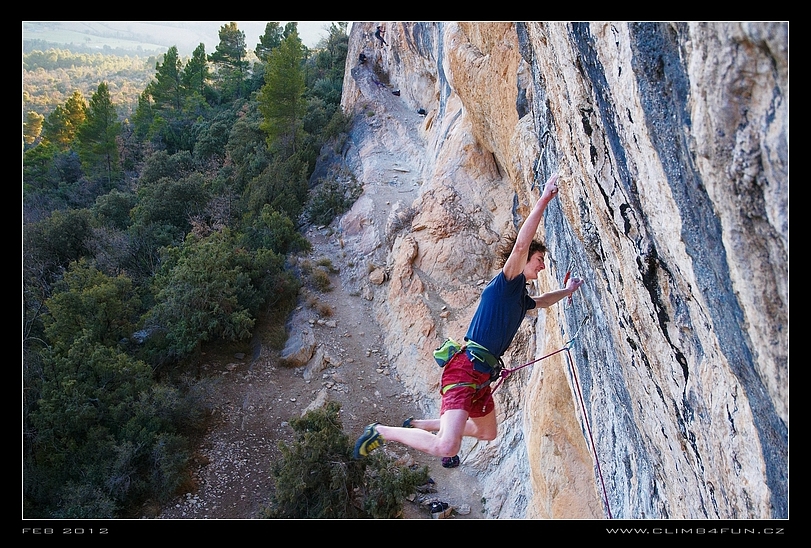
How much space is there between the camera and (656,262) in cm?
349

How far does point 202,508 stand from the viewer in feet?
32.7

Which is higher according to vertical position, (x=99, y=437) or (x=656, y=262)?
(x=656, y=262)

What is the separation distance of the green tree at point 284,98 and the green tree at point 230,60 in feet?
34.7

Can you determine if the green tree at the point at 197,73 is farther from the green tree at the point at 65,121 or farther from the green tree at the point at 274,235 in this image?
the green tree at the point at 274,235

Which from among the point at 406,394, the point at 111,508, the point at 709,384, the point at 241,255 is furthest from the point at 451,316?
the point at 709,384

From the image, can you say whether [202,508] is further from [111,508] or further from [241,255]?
[241,255]

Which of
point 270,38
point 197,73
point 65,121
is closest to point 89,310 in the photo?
point 65,121

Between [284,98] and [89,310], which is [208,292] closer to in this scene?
[89,310]

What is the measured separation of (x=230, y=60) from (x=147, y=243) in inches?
745

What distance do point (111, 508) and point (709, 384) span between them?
9510mm
